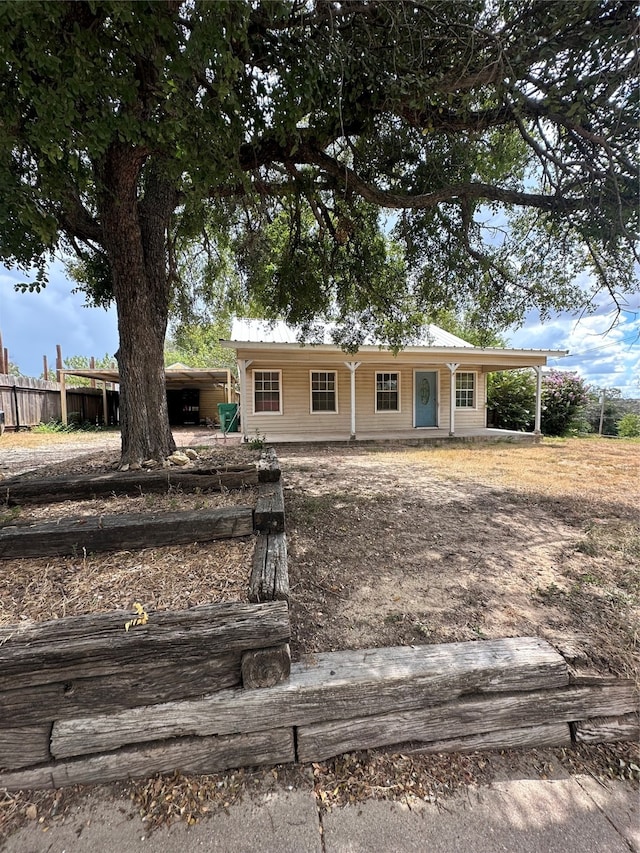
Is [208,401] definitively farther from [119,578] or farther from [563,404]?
[119,578]

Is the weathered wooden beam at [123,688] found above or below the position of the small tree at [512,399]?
below

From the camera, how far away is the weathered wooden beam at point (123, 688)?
4.81 feet

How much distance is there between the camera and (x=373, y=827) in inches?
50.8

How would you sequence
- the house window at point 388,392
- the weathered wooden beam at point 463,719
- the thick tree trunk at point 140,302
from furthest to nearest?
the house window at point 388,392 < the thick tree trunk at point 140,302 < the weathered wooden beam at point 463,719

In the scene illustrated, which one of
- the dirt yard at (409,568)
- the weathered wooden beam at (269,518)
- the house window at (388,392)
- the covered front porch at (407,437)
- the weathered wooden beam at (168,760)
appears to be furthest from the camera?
the house window at (388,392)

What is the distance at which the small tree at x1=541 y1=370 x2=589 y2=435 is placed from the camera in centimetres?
1379

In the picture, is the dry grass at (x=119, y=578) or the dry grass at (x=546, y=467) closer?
the dry grass at (x=119, y=578)

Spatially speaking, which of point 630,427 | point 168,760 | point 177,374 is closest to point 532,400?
point 630,427

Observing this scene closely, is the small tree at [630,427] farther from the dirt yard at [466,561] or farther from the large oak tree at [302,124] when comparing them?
the large oak tree at [302,124]

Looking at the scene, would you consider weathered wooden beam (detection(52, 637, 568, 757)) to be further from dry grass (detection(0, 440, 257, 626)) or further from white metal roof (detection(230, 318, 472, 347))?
white metal roof (detection(230, 318, 472, 347))

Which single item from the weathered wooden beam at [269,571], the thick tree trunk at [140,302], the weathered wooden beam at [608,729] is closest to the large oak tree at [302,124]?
the thick tree trunk at [140,302]

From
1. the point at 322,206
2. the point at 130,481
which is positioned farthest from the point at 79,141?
the point at 322,206

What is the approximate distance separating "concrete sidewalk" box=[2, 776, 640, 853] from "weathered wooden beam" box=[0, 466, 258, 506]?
2.09m

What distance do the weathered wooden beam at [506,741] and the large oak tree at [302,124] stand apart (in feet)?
11.2
